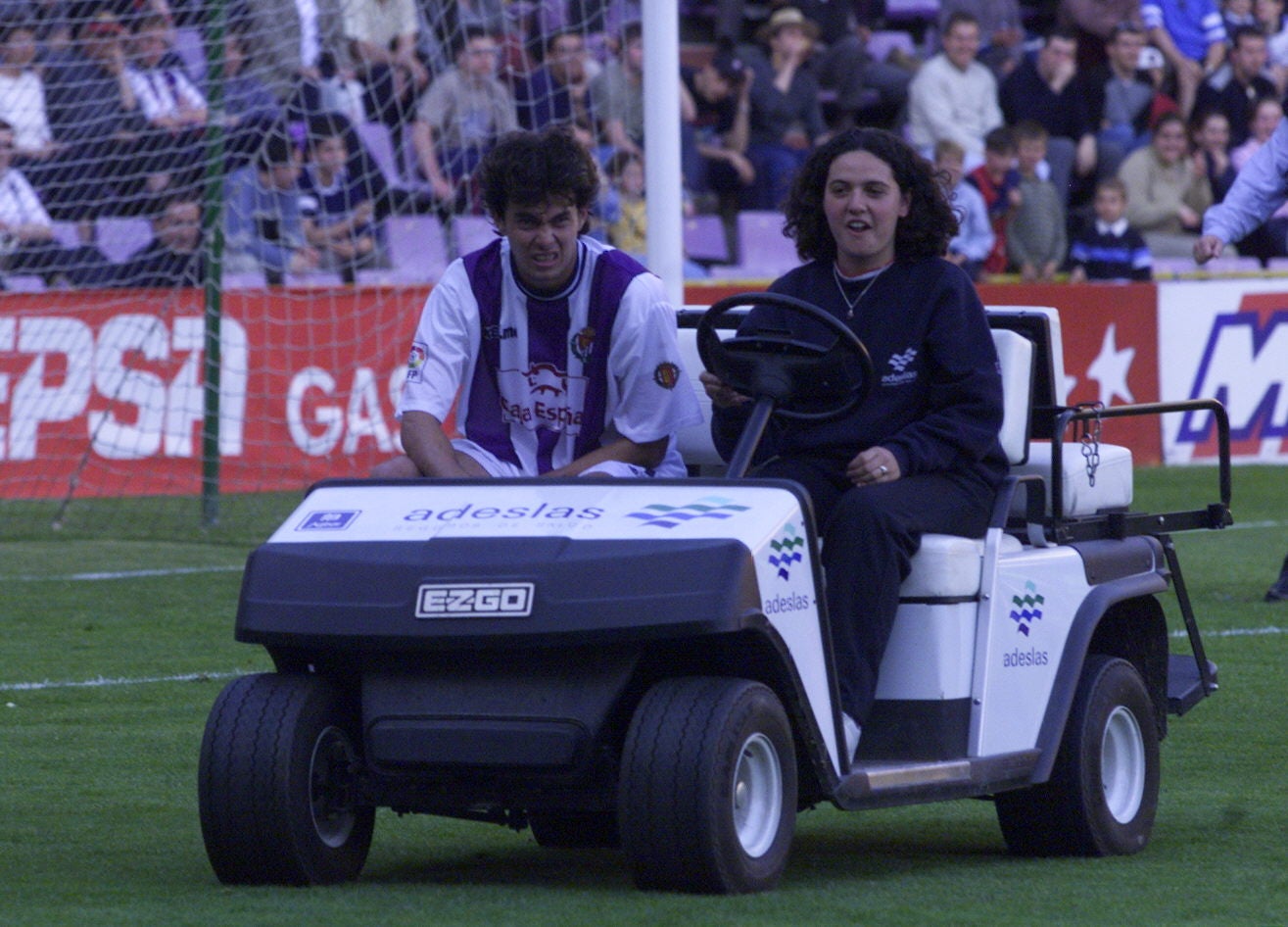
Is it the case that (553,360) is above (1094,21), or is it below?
below

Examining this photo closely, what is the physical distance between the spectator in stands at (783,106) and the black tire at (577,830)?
1151cm

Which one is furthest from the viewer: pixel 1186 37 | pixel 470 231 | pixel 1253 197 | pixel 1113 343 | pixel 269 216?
pixel 1186 37

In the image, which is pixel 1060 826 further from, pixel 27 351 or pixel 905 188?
pixel 27 351

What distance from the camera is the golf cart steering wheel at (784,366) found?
177 inches

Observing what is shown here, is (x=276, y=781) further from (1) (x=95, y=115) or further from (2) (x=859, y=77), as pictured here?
(2) (x=859, y=77)

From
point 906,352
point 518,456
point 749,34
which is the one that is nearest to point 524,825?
point 518,456

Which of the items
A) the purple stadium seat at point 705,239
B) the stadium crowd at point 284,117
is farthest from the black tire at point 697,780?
the purple stadium seat at point 705,239

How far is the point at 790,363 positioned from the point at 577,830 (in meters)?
1.14

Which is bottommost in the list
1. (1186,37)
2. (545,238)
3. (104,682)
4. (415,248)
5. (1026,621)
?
(104,682)

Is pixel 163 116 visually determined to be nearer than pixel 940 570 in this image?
No

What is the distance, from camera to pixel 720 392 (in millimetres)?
4680

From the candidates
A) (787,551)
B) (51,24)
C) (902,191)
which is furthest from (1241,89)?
(787,551)

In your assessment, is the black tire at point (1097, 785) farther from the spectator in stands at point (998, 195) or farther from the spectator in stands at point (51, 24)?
the spectator in stands at point (998, 195)

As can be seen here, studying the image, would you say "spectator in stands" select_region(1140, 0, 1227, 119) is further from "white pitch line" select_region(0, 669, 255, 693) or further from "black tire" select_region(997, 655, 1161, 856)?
"black tire" select_region(997, 655, 1161, 856)
